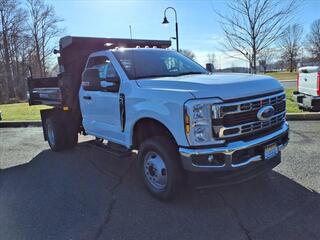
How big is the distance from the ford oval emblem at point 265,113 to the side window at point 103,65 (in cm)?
225

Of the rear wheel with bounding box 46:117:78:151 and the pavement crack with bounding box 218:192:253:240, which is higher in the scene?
the rear wheel with bounding box 46:117:78:151

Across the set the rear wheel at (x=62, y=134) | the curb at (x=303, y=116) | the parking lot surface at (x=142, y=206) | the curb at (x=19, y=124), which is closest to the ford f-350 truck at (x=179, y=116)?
the parking lot surface at (x=142, y=206)

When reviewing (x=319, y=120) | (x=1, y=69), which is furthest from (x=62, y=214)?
(x=1, y=69)

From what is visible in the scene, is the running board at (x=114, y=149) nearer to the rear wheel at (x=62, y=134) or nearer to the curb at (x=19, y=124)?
the rear wheel at (x=62, y=134)

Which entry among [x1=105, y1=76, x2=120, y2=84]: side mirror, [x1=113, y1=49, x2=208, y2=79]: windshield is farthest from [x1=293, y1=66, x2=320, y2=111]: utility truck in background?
[x1=105, y1=76, x2=120, y2=84]: side mirror

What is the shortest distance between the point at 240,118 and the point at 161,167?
1237mm

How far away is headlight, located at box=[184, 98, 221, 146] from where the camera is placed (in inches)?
142

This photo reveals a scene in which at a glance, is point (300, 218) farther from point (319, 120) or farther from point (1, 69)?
point (1, 69)

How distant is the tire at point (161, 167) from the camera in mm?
4043

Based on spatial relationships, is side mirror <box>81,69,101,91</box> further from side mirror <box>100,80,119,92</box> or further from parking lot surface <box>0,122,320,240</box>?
parking lot surface <box>0,122,320,240</box>

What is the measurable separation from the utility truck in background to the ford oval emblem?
627 cm

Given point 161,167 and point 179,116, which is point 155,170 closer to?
point 161,167

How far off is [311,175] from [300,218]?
151cm

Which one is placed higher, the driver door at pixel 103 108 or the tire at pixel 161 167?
the driver door at pixel 103 108
